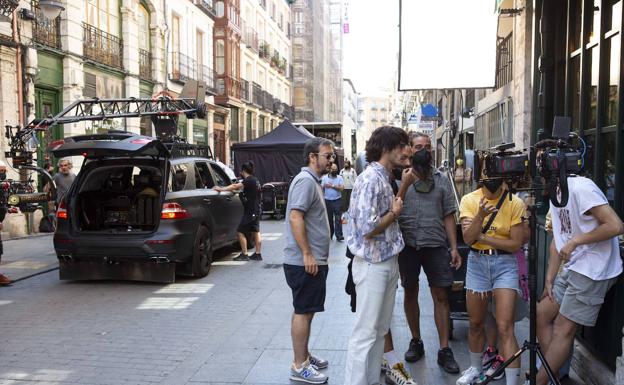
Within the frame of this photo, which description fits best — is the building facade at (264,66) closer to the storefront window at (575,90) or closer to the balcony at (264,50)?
the balcony at (264,50)

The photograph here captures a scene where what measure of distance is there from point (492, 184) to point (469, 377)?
1.45m

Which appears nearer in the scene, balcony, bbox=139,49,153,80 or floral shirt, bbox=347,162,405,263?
floral shirt, bbox=347,162,405,263

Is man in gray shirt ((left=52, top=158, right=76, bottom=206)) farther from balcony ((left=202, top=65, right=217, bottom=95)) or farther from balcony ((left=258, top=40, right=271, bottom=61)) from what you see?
balcony ((left=258, top=40, right=271, bottom=61))

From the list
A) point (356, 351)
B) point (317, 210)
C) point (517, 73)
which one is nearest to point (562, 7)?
point (517, 73)

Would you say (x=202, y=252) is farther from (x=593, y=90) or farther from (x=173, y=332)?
(x=593, y=90)

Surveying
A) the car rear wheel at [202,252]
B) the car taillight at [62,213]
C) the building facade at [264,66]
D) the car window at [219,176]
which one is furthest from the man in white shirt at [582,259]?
the building facade at [264,66]

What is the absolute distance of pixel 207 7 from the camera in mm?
29078

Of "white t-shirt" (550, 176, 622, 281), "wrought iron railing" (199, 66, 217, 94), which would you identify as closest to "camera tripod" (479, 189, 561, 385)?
"white t-shirt" (550, 176, 622, 281)

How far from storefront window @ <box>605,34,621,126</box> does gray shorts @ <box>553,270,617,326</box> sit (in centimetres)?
180

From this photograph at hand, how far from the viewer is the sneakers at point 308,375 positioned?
457 cm

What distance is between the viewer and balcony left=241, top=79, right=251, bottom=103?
34.6 meters

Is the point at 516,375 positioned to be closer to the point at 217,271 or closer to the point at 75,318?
the point at 75,318

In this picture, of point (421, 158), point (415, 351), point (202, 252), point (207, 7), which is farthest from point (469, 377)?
point (207, 7)

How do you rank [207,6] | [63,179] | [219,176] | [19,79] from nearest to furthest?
[219,176], [63,179], [19,79], [207,6]
